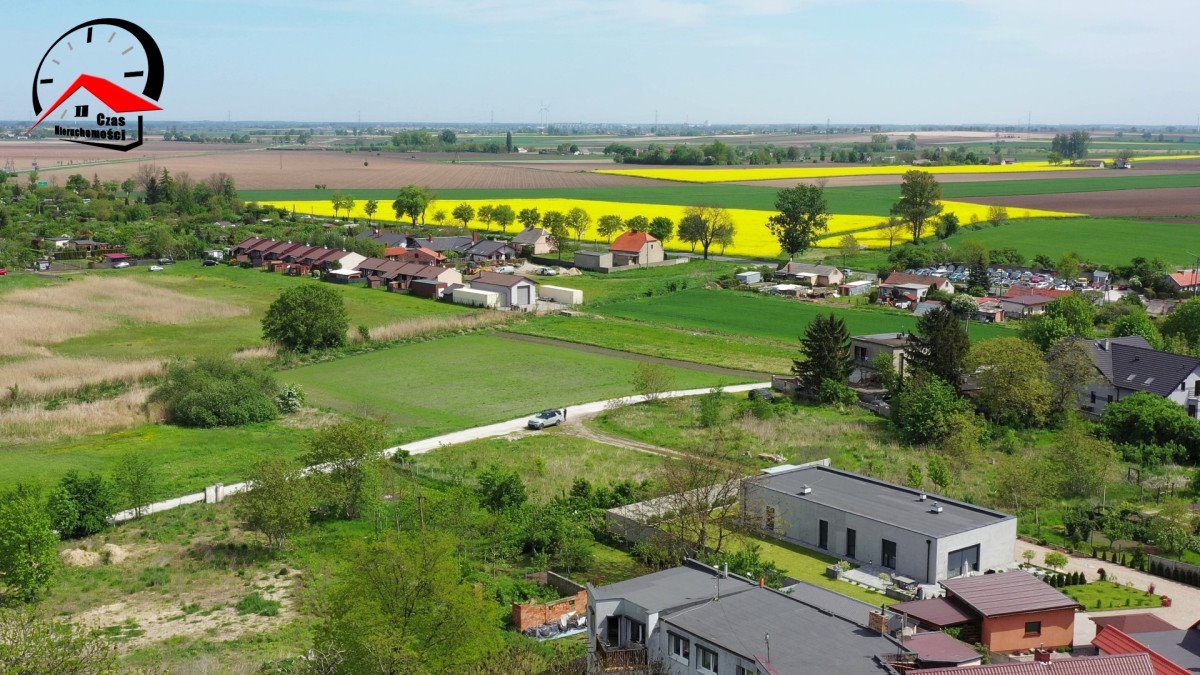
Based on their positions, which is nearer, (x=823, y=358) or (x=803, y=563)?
(x=803, y=563)

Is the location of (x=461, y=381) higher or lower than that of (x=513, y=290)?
lower

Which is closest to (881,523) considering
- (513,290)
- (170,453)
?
(170,453)

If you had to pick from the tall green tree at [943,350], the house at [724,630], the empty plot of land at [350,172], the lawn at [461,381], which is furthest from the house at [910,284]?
the empty plot of land at [350,172]

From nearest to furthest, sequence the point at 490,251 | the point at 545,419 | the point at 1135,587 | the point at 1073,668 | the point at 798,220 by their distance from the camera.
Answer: the point at 1073,668
the point at 1135,587
the point at 545,419
the point at 798,220
the point at 490,251

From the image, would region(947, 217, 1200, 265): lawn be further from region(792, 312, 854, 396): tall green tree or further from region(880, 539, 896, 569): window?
region(880, 539, 896, 569): window

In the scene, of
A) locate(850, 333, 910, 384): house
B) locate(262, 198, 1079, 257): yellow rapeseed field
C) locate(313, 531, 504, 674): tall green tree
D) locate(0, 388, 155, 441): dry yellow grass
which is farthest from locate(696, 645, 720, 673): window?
locate(262, 198, 1079, 257): yellow rapeseed field

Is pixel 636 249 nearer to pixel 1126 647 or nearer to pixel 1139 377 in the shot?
pixel 1139 377

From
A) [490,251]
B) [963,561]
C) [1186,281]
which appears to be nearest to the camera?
[963,561]
